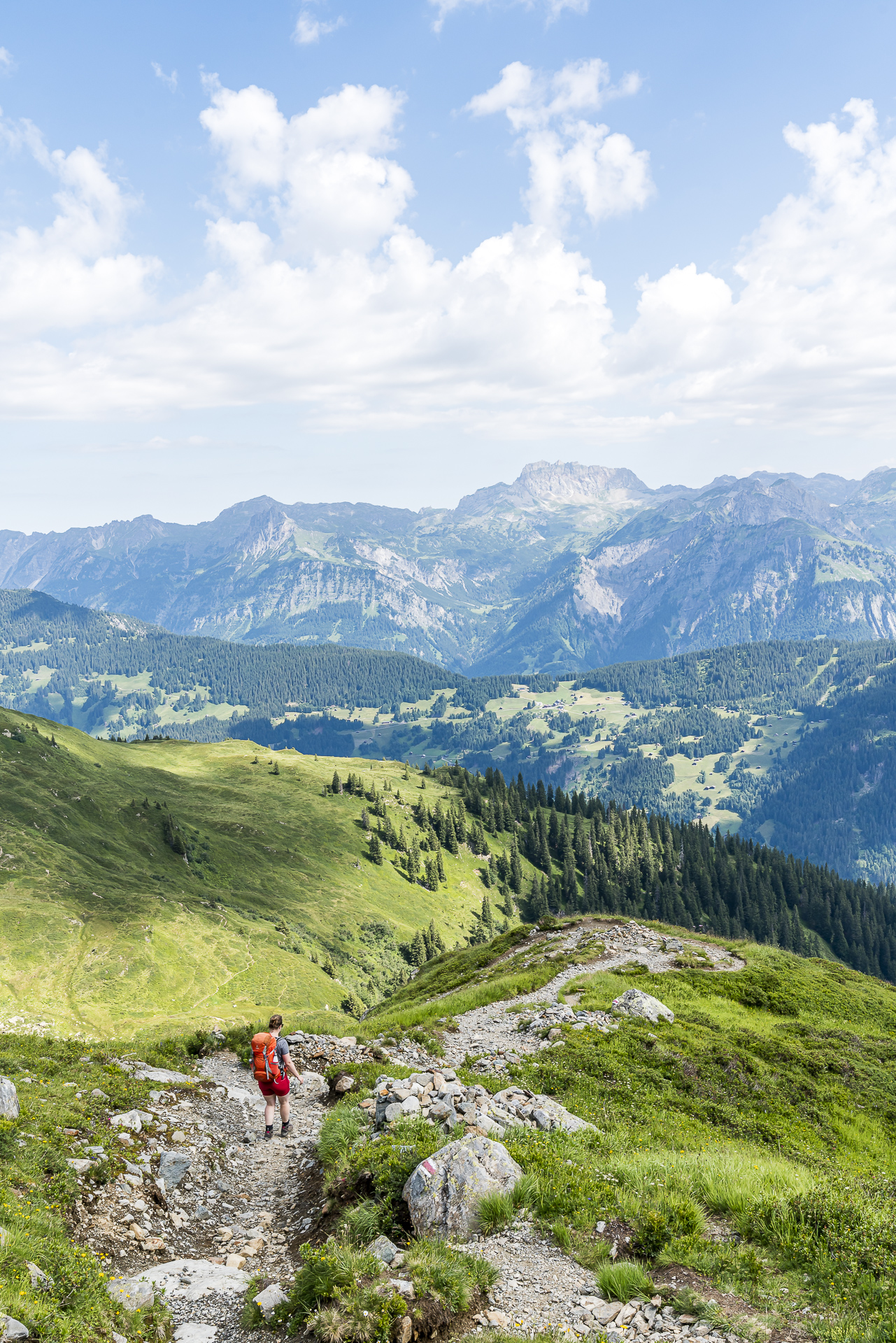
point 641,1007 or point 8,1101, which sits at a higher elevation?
point 8,1101

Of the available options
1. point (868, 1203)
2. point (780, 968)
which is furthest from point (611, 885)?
point (868, 1203)

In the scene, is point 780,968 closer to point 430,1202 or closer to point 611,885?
point 430,1202

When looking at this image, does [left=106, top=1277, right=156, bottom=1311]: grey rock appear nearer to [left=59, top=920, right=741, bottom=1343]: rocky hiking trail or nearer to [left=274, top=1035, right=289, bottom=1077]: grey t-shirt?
[left=59, top=920, right=741, bottom=1343]: rocky hiking trail

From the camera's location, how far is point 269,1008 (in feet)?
250

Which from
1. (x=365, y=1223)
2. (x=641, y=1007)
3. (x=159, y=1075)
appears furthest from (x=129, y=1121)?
(x=641, y=1007)

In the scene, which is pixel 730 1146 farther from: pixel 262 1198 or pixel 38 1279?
pixel 38 1279

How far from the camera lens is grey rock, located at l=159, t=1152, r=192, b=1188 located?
59.9ft

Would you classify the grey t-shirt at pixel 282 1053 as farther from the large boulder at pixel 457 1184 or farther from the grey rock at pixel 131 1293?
the grey rock at pixel 131 1293

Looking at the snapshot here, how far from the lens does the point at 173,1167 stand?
18672mm

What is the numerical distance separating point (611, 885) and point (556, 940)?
116680 millimetres

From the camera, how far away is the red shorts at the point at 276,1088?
74.5ft

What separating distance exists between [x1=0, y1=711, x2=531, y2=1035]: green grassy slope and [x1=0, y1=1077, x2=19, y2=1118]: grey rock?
19113 millimetres

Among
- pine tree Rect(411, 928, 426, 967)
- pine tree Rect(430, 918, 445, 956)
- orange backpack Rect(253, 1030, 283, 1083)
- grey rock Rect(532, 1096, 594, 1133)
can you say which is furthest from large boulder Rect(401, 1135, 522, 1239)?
pine tree Rect(411, 928, 426, 967)

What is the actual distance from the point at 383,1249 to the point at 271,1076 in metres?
10.3
